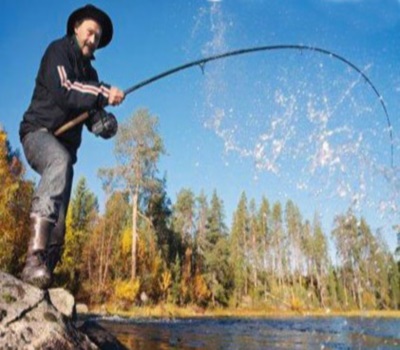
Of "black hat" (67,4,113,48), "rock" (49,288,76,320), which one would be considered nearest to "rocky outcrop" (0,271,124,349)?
"rock" (49,288,76,320)

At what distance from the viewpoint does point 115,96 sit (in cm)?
367

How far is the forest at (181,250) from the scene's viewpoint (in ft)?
100

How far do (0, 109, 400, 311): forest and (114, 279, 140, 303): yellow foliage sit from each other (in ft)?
0.24

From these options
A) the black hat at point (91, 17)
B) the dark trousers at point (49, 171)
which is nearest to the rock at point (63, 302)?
the dark trousers at point (49, 171)

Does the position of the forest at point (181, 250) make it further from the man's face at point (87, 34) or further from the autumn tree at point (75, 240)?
the man's face at point (87, 34)

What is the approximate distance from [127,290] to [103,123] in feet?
88.6

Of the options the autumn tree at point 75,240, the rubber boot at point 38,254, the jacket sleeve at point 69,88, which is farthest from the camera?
the autumn tree at point 75,240

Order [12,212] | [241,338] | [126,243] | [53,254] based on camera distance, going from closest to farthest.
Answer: [53,254], [241,338], [12,212], [126,243]

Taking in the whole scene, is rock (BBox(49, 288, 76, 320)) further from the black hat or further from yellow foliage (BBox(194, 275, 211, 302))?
yellow foliage (BBox(194, 275, 211, 302))

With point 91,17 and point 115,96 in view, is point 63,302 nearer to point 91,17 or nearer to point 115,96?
point 115,96

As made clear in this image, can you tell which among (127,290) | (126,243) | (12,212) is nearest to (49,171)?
(12,212)

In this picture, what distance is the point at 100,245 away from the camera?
34.1 meters

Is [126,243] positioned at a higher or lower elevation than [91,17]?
higher

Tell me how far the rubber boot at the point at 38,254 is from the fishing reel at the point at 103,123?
3.00 ft
